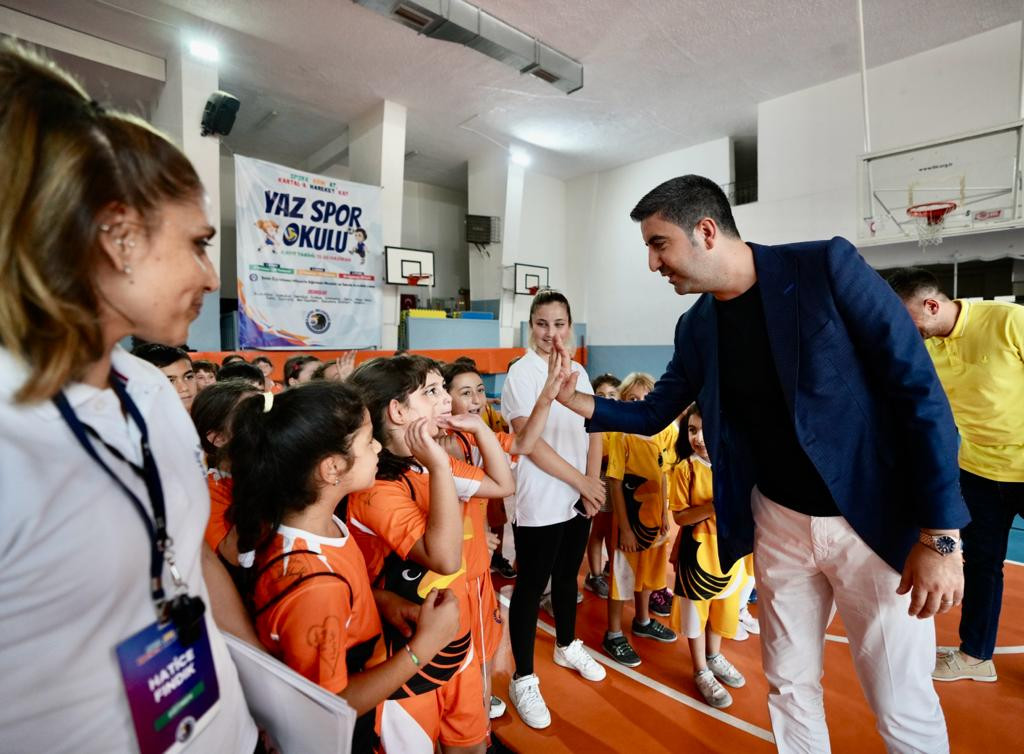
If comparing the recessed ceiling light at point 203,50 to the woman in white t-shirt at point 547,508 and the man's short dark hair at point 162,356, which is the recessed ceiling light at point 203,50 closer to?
the man's short dark hair at point 162,356

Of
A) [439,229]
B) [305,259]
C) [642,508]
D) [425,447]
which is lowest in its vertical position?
[642,508]

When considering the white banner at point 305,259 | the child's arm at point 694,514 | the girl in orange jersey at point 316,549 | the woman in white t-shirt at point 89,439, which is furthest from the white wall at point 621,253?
the woman in white t-shirt at point 89,439

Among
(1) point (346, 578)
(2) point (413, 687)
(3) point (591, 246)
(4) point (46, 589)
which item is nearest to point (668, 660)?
(2) point (413, 687)

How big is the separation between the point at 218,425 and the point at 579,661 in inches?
74.8

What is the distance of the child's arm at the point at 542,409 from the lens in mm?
1937

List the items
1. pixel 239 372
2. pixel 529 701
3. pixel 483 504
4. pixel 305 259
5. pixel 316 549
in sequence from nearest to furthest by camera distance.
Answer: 1. pixel 316 549
2. pixel 483 504
3. pixel 529 701
4. pixel 239 372
5. pixel 305 259

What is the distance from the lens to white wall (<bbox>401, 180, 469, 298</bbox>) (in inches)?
449

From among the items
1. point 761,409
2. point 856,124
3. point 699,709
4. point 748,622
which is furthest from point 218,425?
point 856,124

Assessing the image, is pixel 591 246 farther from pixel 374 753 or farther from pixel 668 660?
pixel 374 753

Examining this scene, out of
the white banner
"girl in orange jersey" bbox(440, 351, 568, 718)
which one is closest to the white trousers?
"girl in orange jersey" bbox(440, 351, 568, 718)

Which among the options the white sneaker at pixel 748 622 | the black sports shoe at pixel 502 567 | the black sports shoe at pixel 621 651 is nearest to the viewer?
the black sports shoe at pixel 621 651

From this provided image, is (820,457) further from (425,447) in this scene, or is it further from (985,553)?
(985,553)

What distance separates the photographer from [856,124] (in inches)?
281

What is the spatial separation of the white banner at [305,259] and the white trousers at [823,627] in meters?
6.32
